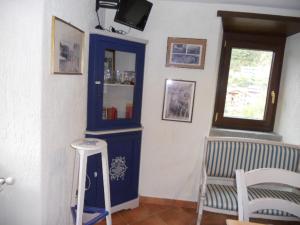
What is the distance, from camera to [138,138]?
255cm

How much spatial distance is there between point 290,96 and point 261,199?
1.76 meters

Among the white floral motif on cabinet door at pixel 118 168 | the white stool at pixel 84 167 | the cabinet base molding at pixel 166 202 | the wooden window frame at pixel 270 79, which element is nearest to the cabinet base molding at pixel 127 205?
the cabinet base molding at pixel 166 202

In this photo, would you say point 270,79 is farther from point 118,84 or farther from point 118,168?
point 118,168

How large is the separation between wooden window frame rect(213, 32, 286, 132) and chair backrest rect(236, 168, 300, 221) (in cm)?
156

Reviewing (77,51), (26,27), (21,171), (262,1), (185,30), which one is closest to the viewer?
(26,27)

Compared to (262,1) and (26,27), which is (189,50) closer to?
(262,1)

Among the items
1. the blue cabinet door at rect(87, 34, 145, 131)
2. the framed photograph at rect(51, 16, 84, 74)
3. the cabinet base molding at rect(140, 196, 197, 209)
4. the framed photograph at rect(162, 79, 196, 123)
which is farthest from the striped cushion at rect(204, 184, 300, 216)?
the framed photograph at rect(51, 16, 84, 74)

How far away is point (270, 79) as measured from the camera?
2.96 meters

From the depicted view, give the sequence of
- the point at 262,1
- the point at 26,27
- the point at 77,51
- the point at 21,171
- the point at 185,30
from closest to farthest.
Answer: the point at 26,27, the point at 21,171, the point at 77,51, the point at 262,1, the point at 185,30

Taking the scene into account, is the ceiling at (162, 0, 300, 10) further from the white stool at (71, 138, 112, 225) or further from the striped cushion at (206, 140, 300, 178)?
the white stool at (71, 138, 112, 225)

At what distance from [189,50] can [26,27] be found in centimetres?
159

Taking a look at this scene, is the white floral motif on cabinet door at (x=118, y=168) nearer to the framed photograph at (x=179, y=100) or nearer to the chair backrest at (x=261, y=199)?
the framed photograph at (x=179, y=100)

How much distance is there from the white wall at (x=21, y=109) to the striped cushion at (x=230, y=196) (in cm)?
140

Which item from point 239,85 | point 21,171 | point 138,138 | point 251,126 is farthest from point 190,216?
point 21,171
